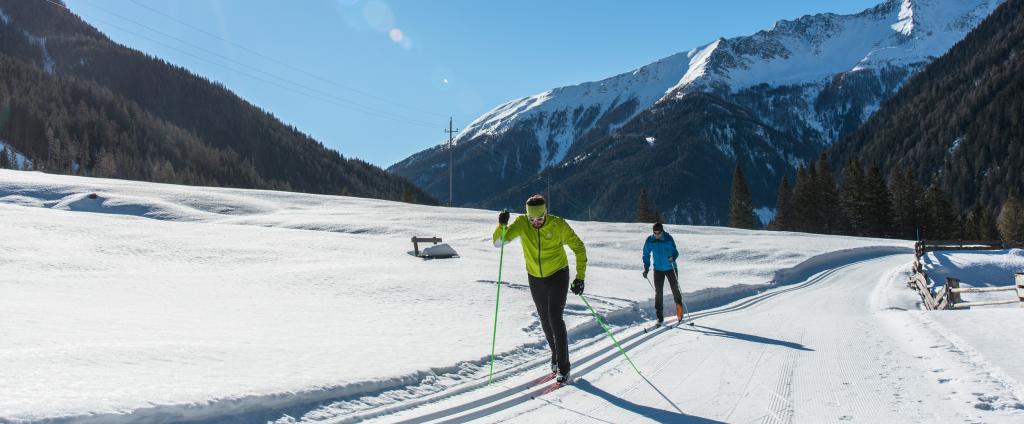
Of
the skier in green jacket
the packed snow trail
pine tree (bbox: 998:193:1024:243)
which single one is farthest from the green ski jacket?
pine tree (bbox: 998:193:1024:243)

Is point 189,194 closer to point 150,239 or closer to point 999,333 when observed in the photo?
point 150,239

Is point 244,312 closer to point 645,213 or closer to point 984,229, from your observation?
point 645,213

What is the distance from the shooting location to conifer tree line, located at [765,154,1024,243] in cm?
6262

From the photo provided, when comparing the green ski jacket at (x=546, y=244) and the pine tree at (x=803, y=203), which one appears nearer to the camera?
the green ski jacket at (x=546, y=244)

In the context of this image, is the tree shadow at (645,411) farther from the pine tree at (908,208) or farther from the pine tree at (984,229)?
the pine tree at (984,229)

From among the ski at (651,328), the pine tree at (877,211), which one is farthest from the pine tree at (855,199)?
the ski at (651,328)

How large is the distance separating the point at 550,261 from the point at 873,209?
219 ft

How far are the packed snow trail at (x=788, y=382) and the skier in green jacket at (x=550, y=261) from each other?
54 centimetres

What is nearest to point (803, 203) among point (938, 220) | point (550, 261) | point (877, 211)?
point (877, 211)

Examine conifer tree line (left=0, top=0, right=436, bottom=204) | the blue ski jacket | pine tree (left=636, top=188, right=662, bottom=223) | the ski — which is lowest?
the ski

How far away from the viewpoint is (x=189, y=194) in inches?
1455

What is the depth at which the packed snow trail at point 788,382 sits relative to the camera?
17.6ft

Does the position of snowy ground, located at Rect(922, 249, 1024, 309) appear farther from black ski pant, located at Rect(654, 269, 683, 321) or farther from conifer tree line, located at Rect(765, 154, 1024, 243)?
conifer tree line, located at Rect(765, 154, 1024, 243)

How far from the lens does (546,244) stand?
6676mm
